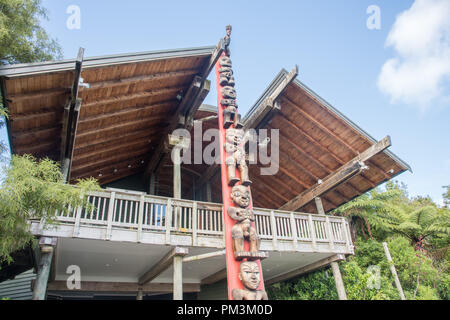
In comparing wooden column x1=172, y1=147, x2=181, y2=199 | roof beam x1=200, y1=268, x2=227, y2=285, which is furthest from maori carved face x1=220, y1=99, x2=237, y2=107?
roof beam x1=200, y1=268, x2=227, y2=285

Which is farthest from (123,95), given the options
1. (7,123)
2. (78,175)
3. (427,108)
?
(427,108)

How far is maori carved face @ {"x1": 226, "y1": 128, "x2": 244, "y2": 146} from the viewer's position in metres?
8.14

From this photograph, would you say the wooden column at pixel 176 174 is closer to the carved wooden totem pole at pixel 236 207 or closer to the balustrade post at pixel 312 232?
the carved wooden totem pole at pixel 236 207

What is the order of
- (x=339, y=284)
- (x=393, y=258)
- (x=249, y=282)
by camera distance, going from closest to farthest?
(x=249, y=282), (x=339, y=284), (x=393, y=258)

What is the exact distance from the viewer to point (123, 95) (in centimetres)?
935

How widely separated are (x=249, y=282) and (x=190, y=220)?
3.18m

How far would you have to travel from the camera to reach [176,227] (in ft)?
27.0

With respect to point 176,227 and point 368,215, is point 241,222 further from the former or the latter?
point 368,215

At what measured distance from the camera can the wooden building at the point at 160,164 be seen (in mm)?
7531

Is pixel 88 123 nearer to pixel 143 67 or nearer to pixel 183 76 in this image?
pixel 143 67

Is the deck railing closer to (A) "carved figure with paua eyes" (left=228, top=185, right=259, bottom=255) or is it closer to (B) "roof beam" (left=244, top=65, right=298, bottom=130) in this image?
(A) "carved figure with paua eyes" (left=228, top=185, right=259, bottom=255)

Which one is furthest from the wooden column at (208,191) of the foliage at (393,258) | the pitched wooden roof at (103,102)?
the foliage at (393,258)

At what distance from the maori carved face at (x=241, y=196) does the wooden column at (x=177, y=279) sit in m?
2.28

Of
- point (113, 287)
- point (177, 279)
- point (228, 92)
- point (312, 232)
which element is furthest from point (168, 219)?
point (312, 232)
